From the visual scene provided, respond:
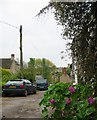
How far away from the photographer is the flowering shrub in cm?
615

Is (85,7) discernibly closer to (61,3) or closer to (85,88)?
(61,3)

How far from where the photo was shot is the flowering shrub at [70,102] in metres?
6.15

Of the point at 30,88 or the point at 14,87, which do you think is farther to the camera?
the point at 30,88

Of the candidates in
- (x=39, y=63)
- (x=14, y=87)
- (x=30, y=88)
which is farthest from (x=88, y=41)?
(x=39, y=63)

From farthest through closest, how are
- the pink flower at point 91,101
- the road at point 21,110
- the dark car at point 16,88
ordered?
the dark car at point 16,88
the road at point 21,110
the pink flower at point 91,101

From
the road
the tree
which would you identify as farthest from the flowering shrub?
the road

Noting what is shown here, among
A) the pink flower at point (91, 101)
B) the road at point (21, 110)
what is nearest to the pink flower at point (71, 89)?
the pink flower at point (91, 101)

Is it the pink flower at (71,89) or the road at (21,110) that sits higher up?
the pink flower at (71,89)

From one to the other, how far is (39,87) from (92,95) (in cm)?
2838

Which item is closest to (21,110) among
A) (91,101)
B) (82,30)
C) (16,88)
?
(82,30)

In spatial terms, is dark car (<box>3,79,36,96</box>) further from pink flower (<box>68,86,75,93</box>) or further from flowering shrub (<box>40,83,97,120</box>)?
pink flower (<box>68,86,75,93</box>)

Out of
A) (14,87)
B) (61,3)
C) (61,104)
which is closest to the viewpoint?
(61,104)

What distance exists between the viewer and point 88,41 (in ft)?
23.3

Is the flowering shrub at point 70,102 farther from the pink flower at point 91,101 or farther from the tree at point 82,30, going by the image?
the tree at point 82,30
